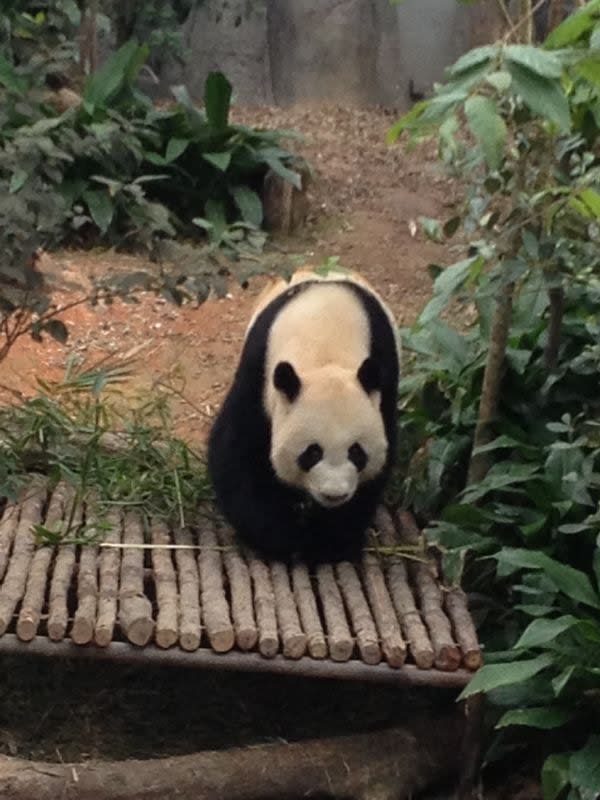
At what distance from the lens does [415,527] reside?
15.6 feet

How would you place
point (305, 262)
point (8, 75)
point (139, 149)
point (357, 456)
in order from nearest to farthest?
1. point (357, 456)
2. point (305, 262)
3. point (139, 149)
4. point (8, 75)

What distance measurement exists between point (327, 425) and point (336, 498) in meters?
0.22

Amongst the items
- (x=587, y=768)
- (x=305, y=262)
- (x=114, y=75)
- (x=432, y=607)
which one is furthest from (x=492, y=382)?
(x=114, y=75)

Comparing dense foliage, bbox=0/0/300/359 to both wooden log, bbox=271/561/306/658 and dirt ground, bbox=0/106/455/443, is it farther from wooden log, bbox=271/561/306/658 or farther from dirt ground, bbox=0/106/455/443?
wooden log, bbox=271/561/306/658

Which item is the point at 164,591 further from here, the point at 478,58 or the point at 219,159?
the point at 219,159

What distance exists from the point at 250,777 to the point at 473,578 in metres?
1.00

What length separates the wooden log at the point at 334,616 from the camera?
3.94m

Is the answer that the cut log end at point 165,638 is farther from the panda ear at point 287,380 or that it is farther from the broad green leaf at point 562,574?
the broad green leaf at point 562,574

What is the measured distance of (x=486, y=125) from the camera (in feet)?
9.77

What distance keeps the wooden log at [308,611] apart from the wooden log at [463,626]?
15.8 inches

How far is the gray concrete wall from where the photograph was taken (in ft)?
31.9

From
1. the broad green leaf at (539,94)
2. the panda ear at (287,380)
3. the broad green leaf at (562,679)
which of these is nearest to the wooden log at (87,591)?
the panda ear at (287,380)

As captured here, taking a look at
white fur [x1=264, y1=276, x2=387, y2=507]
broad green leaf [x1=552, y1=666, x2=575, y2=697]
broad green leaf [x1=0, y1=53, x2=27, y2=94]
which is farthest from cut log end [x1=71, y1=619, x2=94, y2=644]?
broad green leaf [x1=0, y1=53, x2=27, y2=94]

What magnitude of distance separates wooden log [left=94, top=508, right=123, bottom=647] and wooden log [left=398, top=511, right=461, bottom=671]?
0.91m
